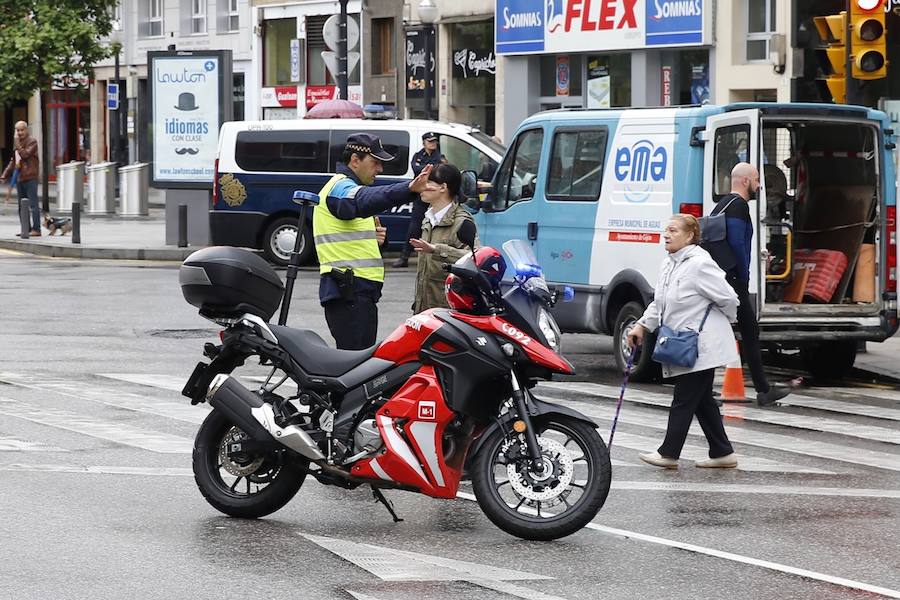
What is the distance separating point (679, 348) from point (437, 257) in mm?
1518

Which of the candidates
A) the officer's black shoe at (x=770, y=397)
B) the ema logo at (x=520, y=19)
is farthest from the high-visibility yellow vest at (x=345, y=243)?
the ema logo at (x=520, y=19)

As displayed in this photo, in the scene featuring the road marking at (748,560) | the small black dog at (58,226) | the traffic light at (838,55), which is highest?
the traffic light at (838,55)

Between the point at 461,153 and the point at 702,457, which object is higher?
the point at 461,153

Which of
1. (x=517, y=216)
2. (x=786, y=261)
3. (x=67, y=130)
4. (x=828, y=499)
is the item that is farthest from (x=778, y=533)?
(x=67, y=130)

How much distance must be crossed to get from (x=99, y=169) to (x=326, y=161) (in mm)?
16078

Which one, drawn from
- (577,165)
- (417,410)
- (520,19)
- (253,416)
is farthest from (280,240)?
(417,410)

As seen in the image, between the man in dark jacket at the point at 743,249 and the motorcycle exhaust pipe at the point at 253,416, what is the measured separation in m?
5.00

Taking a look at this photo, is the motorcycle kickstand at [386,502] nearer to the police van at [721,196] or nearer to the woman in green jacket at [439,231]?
the woman in green jacket at [439,231]

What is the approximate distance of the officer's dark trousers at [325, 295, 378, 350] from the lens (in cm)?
995

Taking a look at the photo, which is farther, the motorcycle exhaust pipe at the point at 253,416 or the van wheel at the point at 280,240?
the van wheel at the point at 280,240

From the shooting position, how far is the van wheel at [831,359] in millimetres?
15016

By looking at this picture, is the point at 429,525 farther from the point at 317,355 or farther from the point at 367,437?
the point at 317,355

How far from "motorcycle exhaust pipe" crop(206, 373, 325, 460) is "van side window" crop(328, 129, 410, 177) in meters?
16.4

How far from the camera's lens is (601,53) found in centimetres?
3266
